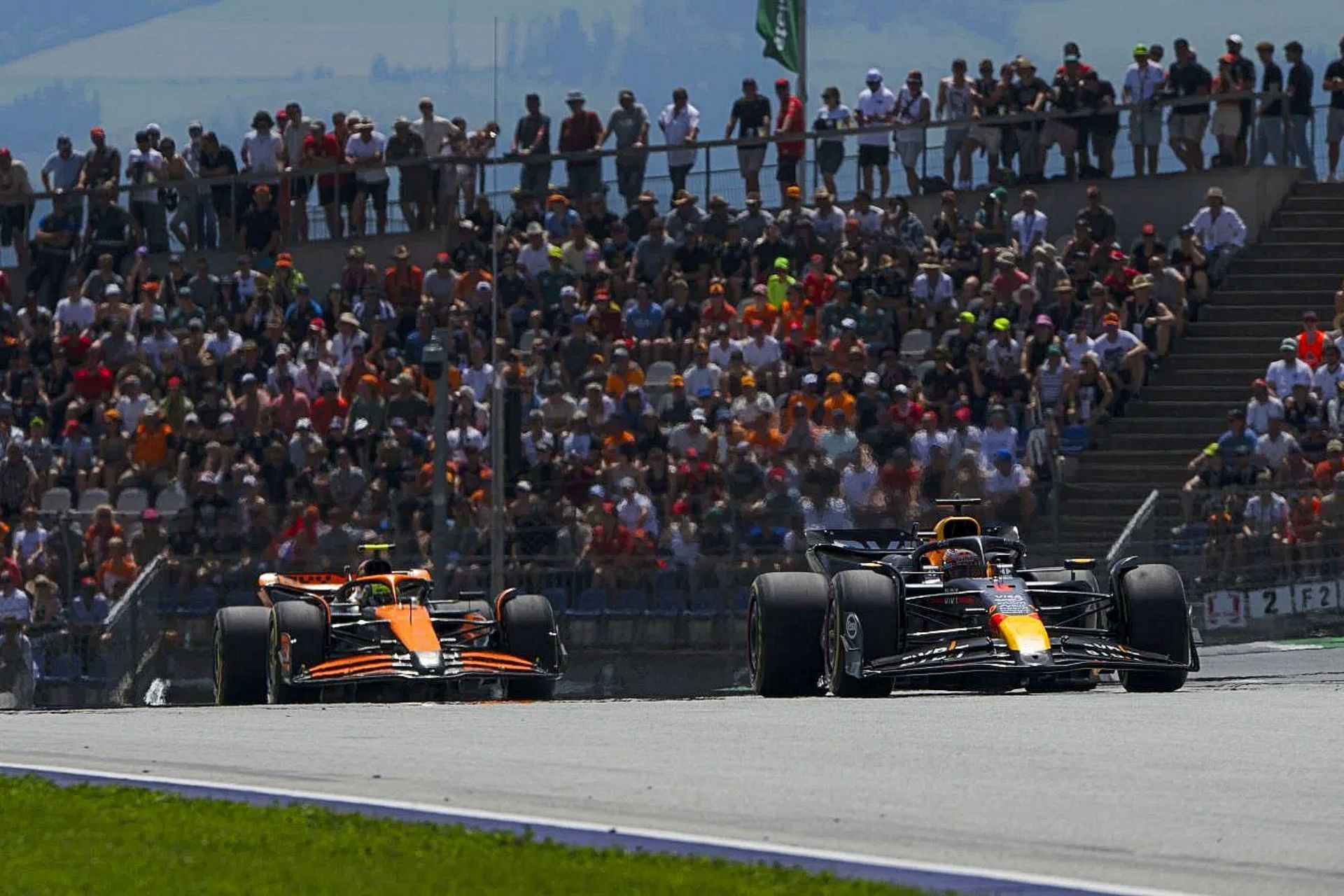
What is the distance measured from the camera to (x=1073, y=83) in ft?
93.1

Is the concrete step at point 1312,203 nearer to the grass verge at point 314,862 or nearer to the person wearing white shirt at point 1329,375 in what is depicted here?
the person wearing white shirt at point 1329,375

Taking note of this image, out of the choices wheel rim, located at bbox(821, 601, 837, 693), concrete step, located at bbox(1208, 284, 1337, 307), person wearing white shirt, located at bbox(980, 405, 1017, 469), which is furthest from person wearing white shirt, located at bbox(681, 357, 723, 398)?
wheel rim, located at bbox(821, 601, 837, 693)

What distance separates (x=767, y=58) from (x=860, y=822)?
90.9 feet

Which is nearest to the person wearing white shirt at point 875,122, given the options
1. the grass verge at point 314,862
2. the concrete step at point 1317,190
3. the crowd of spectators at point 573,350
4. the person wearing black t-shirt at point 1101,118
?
the crowd of spectators at point 573,350

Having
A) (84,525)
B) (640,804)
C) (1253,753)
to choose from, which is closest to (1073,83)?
(84,525)

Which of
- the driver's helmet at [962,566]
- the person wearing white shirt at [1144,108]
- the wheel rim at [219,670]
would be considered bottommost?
the wheel rim at [219,670]

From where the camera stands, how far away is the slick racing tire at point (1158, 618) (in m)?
16.4

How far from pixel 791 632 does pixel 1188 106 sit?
13.3 metres

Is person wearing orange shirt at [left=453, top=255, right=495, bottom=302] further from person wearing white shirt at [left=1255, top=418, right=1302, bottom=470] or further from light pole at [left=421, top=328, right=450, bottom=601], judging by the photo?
person wearing white shirt at [left=1255, top=418, right=1302, bottom=470]

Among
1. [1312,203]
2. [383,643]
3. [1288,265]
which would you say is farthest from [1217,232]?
[383,643]

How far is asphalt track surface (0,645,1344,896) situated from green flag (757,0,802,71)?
20.7m

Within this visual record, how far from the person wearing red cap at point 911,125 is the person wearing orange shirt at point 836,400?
6.10 meters

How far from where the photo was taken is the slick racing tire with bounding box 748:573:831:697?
55.2ft

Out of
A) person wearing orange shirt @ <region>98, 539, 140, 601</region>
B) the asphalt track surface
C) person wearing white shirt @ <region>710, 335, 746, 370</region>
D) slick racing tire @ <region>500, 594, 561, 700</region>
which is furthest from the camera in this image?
person wearing white shirt @ <region>710, 335, 746, 370</region>
